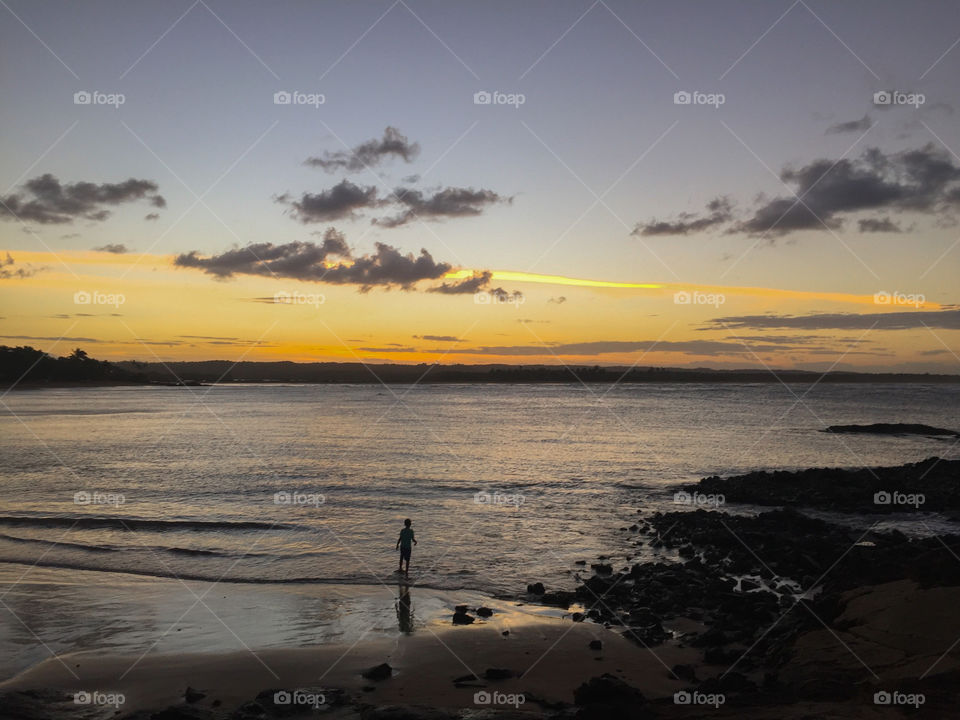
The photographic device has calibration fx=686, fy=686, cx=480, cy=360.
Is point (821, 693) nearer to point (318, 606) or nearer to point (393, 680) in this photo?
point (393, 680)

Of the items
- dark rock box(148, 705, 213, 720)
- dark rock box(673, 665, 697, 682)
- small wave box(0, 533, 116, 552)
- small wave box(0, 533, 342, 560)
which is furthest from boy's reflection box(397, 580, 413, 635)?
small wave box(0, 533, 116, 552)

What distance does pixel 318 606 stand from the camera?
1828 centimetres

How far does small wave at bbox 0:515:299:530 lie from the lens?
2866cm

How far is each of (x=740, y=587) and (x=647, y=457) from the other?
36.6m

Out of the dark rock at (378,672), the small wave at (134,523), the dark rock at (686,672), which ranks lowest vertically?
the dark rock at (686,672)

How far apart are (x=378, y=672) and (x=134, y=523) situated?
20513 millimetres

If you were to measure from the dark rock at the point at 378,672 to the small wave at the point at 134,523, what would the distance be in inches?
652

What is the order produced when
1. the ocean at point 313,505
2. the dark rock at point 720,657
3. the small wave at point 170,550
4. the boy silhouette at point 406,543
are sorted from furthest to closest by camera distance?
1. the small wave at point 170,550
2. the boy silhouette at point 406,543
3. the ocean at point 313,505
4. the dark rock at point 720,657

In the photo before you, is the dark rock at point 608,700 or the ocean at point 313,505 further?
the ocean at point 313,505

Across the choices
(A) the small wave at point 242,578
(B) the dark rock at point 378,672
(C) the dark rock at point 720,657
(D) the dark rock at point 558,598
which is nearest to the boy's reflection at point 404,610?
(A) the small wave at point 242,578

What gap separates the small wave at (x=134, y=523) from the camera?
2866cm

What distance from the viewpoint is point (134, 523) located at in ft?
96.1

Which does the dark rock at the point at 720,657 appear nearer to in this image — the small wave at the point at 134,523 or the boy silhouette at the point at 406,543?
the boy silhouette at the point at 406,543

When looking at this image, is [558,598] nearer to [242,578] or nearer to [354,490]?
[242,578]
